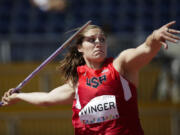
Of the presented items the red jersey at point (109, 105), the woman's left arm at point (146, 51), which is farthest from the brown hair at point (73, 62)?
the woman's left arm at point (146, 51)

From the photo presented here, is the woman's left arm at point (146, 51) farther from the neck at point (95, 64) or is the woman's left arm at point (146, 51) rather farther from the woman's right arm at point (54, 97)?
the woman's right arm at point (54, 97)

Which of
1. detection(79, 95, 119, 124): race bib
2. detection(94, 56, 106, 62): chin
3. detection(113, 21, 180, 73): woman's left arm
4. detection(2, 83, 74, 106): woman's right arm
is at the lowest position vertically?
detection(79, 95, 119, 124): race bib

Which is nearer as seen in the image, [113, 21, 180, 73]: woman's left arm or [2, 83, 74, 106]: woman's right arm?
[113, 21, 180, 73]: woman's left arm

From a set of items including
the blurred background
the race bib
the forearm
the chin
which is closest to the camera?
the race bib

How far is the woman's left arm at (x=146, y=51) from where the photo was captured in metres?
3.01

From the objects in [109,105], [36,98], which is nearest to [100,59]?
[109,105]

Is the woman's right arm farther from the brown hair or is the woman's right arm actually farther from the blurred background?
the blurred background

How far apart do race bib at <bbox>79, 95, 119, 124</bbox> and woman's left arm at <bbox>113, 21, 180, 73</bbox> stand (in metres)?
0.31

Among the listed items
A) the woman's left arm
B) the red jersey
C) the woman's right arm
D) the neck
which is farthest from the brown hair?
the woman's left arm

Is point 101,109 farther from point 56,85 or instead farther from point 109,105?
point 56,85

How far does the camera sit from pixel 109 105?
3.56m

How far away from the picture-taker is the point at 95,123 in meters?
3.64

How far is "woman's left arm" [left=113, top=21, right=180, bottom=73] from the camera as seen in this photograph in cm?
301

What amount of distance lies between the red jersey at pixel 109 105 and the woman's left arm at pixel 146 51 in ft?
0.36
